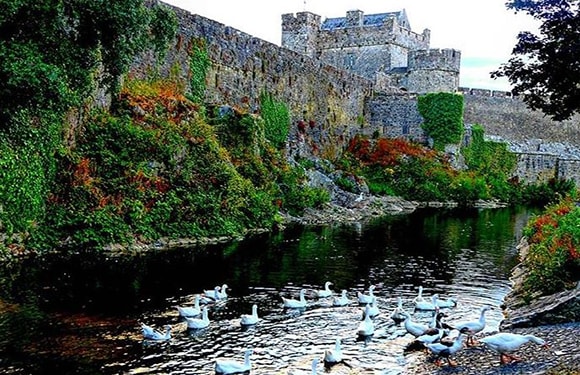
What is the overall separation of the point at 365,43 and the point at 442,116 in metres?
11.5

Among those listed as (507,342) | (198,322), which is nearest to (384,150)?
(198,322)

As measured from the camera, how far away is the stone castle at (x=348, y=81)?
134ft

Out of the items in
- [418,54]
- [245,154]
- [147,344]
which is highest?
[418,54]

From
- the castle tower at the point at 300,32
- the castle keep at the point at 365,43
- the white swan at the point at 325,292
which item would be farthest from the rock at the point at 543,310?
the castle tower at the point at 300,32

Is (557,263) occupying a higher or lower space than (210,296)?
higher

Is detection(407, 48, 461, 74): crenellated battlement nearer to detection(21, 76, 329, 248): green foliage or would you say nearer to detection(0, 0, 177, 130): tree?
detection(21, 76, 329, 248): green foliage

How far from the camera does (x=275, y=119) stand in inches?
1791

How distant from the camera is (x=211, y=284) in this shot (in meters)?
20.9

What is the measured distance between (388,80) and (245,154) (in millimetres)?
29568

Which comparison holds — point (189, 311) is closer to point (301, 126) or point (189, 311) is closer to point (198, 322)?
point (198, 322)

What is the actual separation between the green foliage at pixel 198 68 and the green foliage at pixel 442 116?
24.0 meters

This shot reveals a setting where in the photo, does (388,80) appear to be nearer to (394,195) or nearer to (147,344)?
(394,195)

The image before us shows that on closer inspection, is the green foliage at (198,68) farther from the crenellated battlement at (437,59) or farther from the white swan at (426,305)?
the crenellated battlement at (437,59)

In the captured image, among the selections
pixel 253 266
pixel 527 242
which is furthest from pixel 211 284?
pixel 527 242
